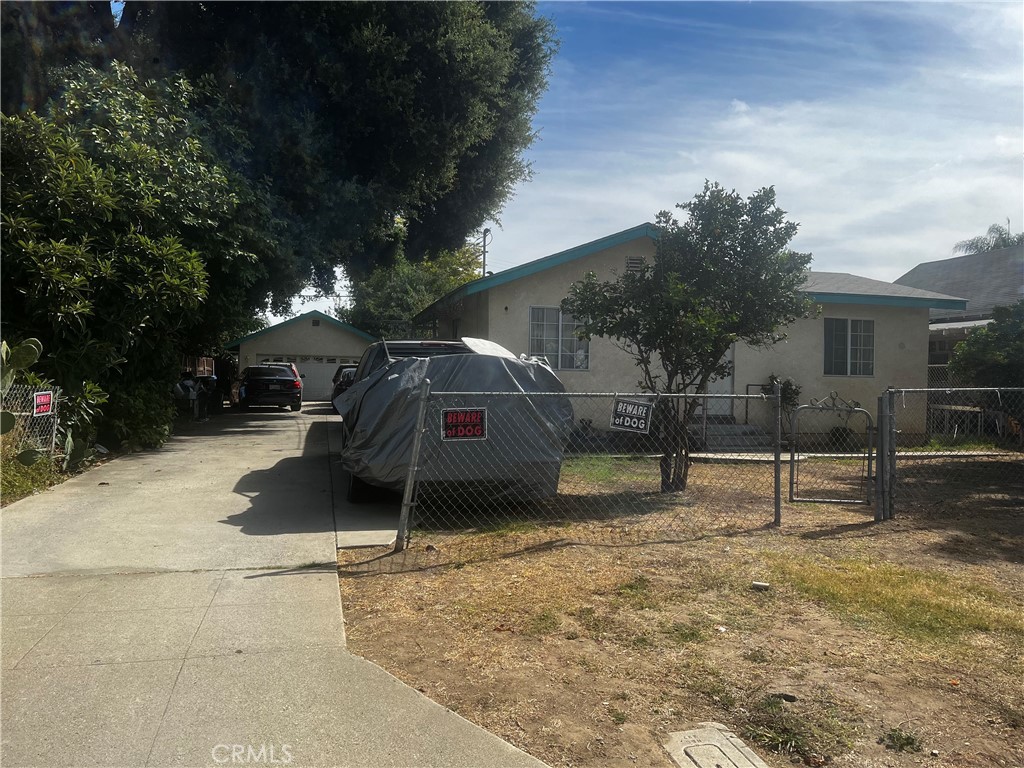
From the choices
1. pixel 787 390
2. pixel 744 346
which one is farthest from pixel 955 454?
pixel 744 346

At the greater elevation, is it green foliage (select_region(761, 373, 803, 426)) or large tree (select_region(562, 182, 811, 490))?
large tree (select_region(562, 182, 811, 490))

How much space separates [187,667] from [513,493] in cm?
404

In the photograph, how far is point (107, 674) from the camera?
12.9 ft

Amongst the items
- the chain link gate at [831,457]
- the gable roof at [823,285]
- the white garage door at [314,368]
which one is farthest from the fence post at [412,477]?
the white garage door at [314,368]

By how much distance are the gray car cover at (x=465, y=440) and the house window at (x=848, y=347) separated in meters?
10.7

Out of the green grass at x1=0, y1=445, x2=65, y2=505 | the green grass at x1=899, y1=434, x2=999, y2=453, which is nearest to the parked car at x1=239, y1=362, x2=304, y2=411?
the green grass at x1=0, y1=445, x2=65, y2=505

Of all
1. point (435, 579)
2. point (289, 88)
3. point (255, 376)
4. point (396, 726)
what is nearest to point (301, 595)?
point (435, 579)

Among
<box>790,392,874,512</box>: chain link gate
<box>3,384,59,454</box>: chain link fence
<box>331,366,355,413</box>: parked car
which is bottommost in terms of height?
<box>790,392,874,512</box>: chain link gate

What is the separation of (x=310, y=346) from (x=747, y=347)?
21246 millimetres

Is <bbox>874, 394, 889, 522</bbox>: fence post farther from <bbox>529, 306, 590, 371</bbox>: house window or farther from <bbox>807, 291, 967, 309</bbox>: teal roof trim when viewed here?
<bbox>807, 291, 967, 309</bbox>: teal roof trim

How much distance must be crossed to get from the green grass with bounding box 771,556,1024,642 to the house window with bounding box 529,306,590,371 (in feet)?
30.6

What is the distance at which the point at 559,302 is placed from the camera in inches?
598

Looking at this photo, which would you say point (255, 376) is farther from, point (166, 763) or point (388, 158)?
point (166, 763)

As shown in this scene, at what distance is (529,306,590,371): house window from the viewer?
15.4 metres
